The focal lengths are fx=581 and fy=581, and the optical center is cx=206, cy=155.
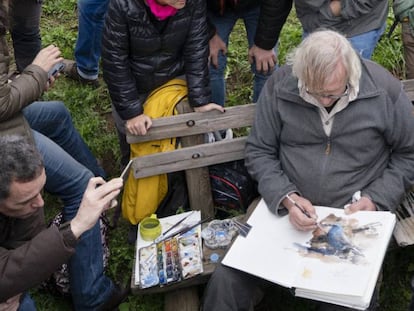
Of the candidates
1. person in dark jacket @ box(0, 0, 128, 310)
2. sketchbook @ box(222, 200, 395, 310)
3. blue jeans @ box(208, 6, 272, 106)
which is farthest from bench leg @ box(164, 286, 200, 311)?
blue jeans @ box(208, 6, 272, 106)

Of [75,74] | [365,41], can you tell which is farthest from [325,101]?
→ [75,74]

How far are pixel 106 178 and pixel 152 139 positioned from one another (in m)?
1.05

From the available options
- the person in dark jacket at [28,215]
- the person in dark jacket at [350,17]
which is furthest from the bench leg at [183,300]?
the person in dark jacket at [350,17]

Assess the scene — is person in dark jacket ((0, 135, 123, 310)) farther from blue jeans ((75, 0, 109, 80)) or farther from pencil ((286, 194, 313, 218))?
blue jeans ((75, 0, 109, 80))

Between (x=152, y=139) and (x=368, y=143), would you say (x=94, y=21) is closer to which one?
(x=152, y=139)

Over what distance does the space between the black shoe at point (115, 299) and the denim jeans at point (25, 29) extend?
2.01 metres

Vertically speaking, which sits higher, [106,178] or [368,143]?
[368,143]

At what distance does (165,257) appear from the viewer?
3207mm

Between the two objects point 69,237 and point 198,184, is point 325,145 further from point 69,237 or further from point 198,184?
point 69,237

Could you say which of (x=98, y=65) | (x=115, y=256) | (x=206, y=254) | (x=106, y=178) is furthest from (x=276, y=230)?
(x=98, y=65)

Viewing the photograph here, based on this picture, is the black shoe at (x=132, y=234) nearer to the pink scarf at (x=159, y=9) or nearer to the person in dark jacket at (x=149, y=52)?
the person in dark jacket at (x=149, y=52)

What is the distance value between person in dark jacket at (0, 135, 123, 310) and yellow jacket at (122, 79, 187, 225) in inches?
35.8

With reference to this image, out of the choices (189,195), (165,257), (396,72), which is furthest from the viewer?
(396,72)

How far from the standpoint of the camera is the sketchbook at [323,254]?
2666 mm
